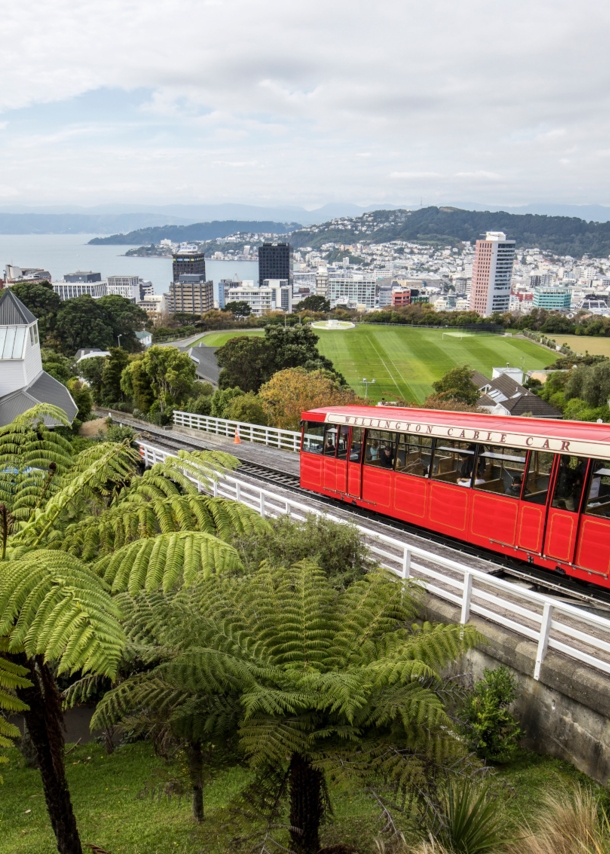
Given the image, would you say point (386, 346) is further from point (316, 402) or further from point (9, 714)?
point (9, 714)

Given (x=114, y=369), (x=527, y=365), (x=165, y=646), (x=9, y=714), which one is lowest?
(x=527, y=365)

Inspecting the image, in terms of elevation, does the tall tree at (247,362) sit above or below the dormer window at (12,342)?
below

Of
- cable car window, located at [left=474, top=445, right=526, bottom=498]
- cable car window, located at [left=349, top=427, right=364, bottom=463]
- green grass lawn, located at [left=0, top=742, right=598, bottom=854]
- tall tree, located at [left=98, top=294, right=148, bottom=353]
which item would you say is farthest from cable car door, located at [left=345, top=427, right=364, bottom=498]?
tall tree, located at [left=98, top=294, right=148, bottom=353]

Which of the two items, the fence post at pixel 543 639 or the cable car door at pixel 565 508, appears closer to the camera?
the fence post at pixel 543 639

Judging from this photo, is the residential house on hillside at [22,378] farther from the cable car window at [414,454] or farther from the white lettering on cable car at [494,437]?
the cable car window at [414,454]

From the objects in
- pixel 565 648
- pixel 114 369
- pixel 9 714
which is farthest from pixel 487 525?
pixel 114 369

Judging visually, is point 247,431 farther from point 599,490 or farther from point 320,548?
point 599,490

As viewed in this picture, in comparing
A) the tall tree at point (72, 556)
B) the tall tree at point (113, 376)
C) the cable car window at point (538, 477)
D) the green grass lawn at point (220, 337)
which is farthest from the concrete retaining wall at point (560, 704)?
the green grass lawn at point (220, 337)
